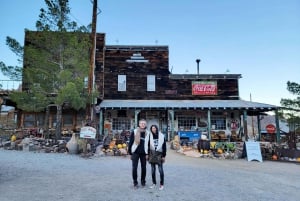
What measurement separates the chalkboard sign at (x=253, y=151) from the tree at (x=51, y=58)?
27.2 feet

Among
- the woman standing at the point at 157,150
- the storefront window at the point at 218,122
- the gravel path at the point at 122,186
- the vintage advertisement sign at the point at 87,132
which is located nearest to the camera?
the gravel path at the point at 122,186

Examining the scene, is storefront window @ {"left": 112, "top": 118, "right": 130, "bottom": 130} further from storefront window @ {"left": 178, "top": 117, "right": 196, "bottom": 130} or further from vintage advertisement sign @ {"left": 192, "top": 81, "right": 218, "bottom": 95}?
vintage advertisement sign @ {"left": 192, "top": 81, "right": 218, "bottom": 95}

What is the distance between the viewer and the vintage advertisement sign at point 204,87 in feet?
63.6

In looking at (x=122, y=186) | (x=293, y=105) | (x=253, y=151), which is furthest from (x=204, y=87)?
(x=122, y=186)

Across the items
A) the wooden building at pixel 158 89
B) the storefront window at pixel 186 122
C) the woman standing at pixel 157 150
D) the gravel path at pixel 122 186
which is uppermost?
the wooden building at pixel 158 89

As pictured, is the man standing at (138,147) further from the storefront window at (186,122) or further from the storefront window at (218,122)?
the storefront window at (218,122)

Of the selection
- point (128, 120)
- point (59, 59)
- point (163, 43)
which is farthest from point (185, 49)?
point (59, 59)

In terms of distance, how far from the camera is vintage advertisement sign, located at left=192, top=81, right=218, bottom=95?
63.6 ft

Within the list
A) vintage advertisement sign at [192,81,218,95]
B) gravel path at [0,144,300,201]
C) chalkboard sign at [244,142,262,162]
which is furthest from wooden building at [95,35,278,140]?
gravel path at [0,144,300,201]

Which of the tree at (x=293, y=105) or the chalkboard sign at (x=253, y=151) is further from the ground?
the tree at (x=293, y=105)

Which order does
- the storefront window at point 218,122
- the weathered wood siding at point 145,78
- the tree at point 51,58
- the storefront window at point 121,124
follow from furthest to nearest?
the weathered wood siding at point 145,78 < the storefront window at point 218,122 < the storefront window at point 121,124 < the tree at point 51,58

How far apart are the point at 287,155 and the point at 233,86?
9709 mm

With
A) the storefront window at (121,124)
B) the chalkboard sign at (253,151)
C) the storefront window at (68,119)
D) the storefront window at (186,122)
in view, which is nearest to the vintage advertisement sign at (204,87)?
the storefront window at (186,122)

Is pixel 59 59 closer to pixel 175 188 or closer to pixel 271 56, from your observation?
pixel 175 188
